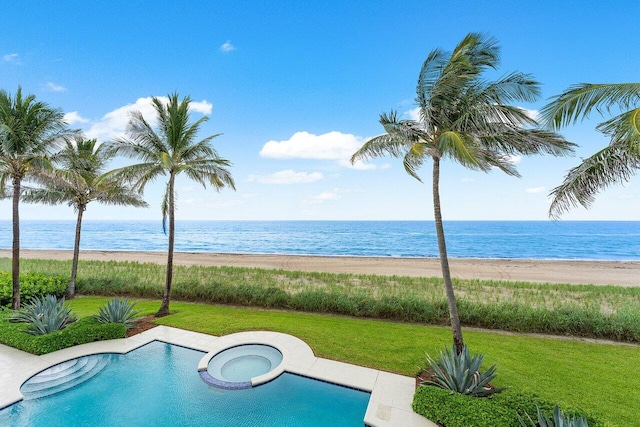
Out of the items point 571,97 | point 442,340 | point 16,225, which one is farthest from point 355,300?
point 16,225

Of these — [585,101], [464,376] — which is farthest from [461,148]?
[464,376]

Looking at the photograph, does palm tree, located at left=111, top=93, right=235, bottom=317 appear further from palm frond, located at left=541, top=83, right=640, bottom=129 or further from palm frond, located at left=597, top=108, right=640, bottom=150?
palm frond, located at left=597, top=108, right=640, bottom=150

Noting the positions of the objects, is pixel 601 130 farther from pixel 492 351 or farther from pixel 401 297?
pixel 401 297

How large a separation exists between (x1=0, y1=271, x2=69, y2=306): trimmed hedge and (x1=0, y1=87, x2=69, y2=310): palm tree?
4.73ft

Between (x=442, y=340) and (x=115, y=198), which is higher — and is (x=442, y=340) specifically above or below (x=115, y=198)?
below

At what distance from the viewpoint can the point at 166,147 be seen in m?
10.9

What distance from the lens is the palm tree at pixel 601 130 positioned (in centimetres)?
485

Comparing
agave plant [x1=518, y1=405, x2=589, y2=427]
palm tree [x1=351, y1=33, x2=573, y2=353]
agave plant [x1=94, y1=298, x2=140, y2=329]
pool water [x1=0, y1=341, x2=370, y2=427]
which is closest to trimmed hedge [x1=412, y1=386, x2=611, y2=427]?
agave plant [x1=518, y1=405, x2=589, y2=427]

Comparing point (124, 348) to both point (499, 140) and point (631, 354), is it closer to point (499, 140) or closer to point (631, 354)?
point (499, 140)

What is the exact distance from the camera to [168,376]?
21.8 ft

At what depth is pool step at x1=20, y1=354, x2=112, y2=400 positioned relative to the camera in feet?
19.9

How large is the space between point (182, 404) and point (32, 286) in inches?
479

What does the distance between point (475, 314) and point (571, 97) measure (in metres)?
7.99

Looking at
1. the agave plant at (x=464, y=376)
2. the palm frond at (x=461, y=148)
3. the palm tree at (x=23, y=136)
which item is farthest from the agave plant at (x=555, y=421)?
the palm tree at (x=23, y=136)
